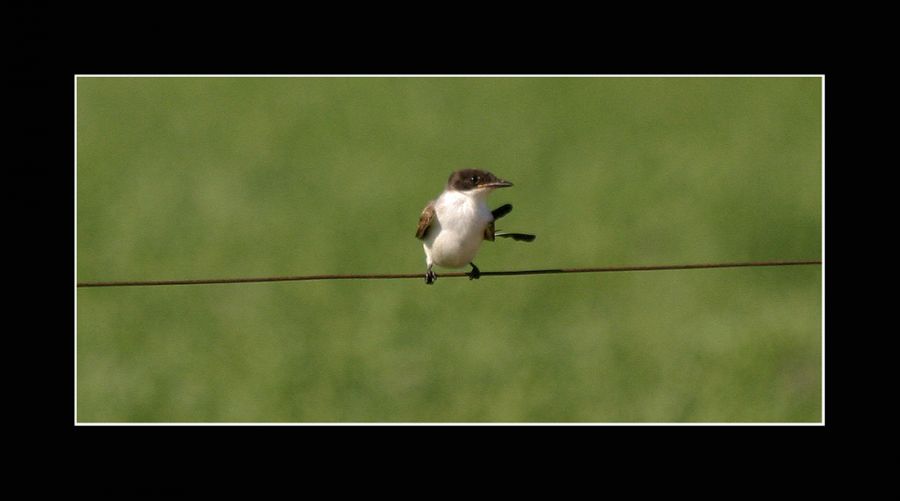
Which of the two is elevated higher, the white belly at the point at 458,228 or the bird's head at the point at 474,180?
the bird's head at the point at 474,180

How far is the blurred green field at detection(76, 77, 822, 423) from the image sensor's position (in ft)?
35.3

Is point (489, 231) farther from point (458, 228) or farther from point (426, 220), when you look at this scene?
point (426, 220)

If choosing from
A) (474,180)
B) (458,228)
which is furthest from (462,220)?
(474,180)

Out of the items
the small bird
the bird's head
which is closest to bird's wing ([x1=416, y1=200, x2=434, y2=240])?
the small bird

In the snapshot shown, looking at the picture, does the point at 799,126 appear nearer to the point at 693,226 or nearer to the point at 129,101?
the point at 693,226

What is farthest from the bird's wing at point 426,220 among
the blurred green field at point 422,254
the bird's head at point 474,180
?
the blurred green field at point 422,254

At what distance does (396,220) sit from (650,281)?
2.53m

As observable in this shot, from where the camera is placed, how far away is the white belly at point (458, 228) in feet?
26.1

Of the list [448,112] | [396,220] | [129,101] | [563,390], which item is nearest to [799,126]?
[448,112]

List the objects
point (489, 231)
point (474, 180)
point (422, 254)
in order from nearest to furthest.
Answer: point (474, 180) < point (489, 231) < point (422, 254)

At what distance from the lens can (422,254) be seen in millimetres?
12430

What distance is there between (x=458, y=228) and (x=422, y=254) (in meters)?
4.47

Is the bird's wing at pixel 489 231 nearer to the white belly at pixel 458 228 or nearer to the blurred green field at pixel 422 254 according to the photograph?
the white belly at pixel 458 228

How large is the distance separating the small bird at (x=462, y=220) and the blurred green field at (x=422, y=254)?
2.40 meters
